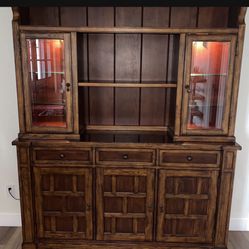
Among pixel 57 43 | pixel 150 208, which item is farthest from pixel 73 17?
pixel 150 208

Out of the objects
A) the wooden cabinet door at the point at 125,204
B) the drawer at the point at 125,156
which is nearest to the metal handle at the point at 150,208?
the wooden cabinet door at the point at 125,204

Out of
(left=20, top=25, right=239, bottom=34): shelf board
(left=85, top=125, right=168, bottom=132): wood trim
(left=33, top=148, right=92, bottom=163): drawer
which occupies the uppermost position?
(left=20, top=25, right=239, bottom=34): shelf board

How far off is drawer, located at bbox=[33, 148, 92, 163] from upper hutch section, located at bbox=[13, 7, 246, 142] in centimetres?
13

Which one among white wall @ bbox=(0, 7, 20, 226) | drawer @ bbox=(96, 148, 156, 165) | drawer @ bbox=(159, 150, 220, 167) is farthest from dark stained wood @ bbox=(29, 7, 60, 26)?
drawer @ bbox=(159, 150, 220, 167)

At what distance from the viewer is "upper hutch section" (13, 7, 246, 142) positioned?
188cm

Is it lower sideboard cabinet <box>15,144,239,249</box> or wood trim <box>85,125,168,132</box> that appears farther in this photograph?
wood trim <box>85,125,168,132</box>

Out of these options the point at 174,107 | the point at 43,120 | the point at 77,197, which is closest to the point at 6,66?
the point at 43,120

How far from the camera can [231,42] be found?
1.86m

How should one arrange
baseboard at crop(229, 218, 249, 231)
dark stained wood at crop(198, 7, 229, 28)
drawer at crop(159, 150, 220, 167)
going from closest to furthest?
drawer at crop(159, 150, 220, 167)
dark stained wood at crop(198, 7, 229, 28)
baseboard at crop(229, 218, 249, 231)

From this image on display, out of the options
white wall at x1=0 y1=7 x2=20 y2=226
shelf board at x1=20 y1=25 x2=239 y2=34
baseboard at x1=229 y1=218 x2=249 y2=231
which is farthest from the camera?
baseboard at x1=229 y1=218 x2=249 y2=231

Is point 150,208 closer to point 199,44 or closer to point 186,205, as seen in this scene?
point 186,205

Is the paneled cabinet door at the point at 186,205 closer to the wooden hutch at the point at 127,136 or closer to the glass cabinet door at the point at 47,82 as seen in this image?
the wooden hutch at the point at 127,136

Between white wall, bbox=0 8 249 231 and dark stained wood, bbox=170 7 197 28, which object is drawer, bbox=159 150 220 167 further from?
dark stained wood, bbox=170 7 197 28

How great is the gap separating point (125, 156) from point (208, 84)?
0.78 m
